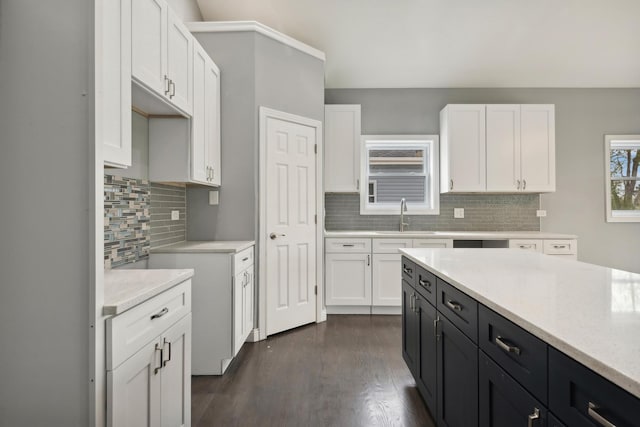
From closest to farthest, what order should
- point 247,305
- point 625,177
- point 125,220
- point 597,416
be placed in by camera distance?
point 597,416 → point 125,220 → point 247,305 → point 625,177

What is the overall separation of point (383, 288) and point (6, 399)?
3.25 meters

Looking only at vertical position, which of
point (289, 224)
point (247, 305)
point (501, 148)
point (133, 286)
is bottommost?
point (247, 305)

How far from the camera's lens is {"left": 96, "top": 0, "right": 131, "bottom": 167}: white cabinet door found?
1329 mm

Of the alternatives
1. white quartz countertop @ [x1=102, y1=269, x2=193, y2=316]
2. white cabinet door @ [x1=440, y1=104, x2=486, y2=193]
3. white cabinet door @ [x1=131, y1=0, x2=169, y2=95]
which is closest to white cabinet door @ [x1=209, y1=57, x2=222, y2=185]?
white cabinet door @ [x1=131, y1=0, x2=169, y2=95]

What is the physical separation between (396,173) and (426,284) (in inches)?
112

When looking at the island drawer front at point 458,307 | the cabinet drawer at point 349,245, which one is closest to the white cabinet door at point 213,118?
the cabinet drawer at point 349,245

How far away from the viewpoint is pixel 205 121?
2684 millimetres

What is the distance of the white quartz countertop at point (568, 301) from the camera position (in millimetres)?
711

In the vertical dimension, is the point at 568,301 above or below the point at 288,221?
below

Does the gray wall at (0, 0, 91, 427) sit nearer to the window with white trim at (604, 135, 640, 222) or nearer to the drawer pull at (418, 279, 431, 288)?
the drawer pull at (418, 279, 431, 288)

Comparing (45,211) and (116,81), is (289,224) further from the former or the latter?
(45,211)

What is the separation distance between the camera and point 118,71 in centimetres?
143

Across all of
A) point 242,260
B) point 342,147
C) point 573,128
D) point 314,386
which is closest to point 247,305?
point 242,260

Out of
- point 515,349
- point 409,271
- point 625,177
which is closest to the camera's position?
point 515,349
